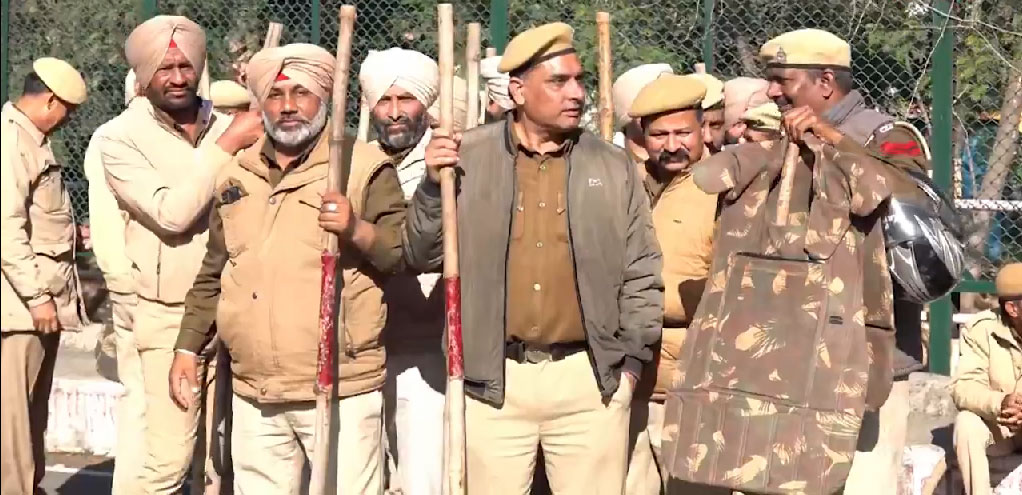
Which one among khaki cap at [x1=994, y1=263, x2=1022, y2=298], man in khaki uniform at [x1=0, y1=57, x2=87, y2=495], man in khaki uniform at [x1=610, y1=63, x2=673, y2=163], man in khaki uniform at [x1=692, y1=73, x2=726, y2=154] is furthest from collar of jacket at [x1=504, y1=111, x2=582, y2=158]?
khaki cap at [x1=994, y1=263, x2=1022, y2=298]

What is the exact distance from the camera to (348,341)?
5332 millimetres

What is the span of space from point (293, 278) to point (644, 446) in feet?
4.54

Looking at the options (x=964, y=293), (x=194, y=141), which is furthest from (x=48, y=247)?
(x=964, y=293)

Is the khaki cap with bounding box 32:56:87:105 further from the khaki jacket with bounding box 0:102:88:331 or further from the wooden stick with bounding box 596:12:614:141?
the wooden stick with bounding box 596:12:614:141

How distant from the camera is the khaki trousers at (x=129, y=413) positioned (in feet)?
20.1

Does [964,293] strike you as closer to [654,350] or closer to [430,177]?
[654,350]

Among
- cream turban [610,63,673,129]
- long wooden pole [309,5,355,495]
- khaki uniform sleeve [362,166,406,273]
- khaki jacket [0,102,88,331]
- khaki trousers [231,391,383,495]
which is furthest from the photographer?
cream turban [610,63,673,129]

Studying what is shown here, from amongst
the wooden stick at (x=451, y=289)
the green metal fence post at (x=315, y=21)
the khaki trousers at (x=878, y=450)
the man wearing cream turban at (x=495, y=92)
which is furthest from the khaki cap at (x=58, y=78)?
the khaki trousers at (x=878, y=450)

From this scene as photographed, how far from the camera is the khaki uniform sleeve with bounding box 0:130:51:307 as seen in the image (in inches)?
244

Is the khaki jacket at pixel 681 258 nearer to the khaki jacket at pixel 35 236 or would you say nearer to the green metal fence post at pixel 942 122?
the khaki jacket at pixel 35 236

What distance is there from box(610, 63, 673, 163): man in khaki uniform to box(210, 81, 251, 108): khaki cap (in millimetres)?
1668

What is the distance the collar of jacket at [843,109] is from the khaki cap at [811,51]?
0.37 feet

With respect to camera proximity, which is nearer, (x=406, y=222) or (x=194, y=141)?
(x=406, y=222)

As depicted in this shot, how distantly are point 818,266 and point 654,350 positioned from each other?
857 mm
